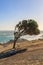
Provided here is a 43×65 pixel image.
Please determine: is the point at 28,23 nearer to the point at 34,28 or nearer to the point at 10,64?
the point at 34,28

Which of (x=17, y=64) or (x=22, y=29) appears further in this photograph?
(x=22, y=29)

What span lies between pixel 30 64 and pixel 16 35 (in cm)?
2237

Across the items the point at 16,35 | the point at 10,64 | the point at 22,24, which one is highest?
the point at 22,24

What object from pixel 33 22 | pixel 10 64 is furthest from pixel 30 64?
pixel 33 22

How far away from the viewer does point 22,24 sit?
121 feet

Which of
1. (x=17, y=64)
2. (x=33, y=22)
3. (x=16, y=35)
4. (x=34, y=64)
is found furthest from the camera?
(x=16, y=35)

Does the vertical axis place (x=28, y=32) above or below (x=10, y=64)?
above

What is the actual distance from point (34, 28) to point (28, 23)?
1.63 m

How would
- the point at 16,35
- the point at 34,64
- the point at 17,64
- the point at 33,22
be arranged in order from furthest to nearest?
the point at 16,35, the point at 33,22, the point at 17,64, the point at 34,64

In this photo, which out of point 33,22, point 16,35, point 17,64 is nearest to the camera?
point 17,64

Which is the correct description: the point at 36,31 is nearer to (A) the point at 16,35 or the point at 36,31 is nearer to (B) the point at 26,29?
(B) the point at 26,29

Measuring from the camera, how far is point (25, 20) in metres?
36.4

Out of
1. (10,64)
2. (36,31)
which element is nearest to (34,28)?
(36,31)

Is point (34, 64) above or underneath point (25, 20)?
underneath
